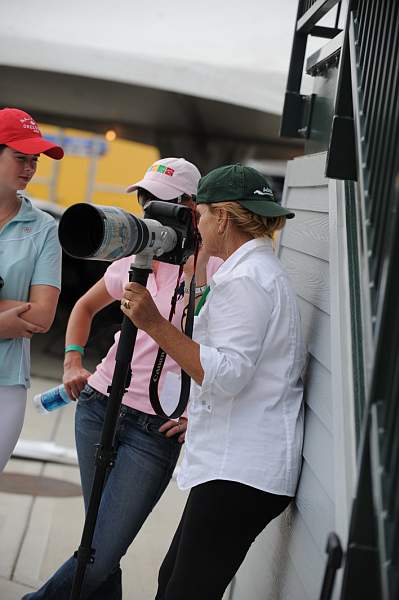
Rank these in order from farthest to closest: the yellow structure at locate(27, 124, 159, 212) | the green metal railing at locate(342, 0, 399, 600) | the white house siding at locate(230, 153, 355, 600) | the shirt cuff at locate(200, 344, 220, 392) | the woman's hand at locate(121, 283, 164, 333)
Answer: the yellow structure at locate(27, 124, 159, 212) → the woman's hand at locate(121, 283, 164, 333) → the shirt cuff at locate(200, 344, 220, 392) → the white house siding at locate(230, 153, 355, 600) → the green metal railing at locate(342, 0, 399, 600)

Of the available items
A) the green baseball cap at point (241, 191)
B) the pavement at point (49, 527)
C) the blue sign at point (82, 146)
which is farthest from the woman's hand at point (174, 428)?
the blue sign at point (82, 146)

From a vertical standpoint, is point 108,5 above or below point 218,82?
above

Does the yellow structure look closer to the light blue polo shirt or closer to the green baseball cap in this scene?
the light blue polo shirt

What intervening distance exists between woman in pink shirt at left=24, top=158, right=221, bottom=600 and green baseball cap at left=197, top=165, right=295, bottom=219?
0.46 m

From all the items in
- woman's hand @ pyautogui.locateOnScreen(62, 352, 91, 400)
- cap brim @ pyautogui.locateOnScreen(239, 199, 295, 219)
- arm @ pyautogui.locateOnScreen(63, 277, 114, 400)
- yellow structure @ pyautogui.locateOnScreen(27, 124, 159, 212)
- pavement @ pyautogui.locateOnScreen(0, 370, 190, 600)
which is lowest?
pavement @ pyautogui.locateOnScreen(0, 370, 190, 600)

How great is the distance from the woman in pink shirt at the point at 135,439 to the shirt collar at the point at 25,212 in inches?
15.4

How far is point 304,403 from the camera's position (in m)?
2.68

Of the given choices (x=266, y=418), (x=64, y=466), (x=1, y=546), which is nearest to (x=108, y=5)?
(x=64, y=466)

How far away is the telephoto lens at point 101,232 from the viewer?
2.28 m

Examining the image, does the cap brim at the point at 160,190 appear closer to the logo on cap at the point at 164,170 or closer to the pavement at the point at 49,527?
the logo on cap at the point at 164,170

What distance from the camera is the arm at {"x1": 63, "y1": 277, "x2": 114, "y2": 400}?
3223 mm

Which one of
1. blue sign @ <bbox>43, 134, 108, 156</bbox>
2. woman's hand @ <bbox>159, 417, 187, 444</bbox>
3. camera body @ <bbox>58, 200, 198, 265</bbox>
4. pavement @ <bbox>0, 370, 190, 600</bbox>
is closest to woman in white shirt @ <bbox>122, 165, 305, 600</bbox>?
camera body @ <bbox>58, 200, 198, 265</bbox>

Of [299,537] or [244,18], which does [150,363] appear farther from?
[244,18]

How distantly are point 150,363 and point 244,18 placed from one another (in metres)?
7.14
